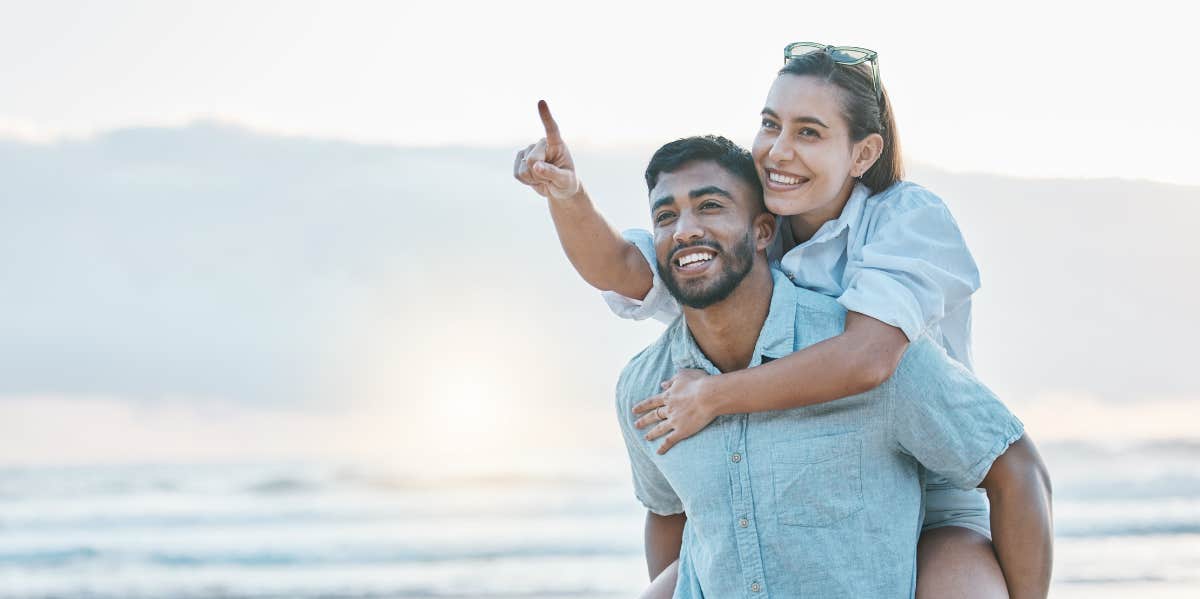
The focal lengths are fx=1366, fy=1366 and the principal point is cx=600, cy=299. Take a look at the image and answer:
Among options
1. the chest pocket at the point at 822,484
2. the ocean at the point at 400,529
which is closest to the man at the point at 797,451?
the chest pocket at the point at 822,484

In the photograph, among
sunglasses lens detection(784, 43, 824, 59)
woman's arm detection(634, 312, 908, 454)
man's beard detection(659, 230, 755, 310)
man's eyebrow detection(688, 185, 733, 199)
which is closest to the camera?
woman's arm detection(634, 312, 908, 454)

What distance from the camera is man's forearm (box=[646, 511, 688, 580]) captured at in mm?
3648

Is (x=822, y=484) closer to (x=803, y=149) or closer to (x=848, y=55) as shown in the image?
(x=803, y=149)

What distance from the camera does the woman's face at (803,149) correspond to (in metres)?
3.21

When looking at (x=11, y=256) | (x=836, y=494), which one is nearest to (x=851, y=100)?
(x=836, y=494)

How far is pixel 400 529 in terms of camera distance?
1412 cm

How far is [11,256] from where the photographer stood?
24.8 meters

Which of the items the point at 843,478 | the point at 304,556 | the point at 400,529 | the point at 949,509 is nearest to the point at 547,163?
the point at 843,478

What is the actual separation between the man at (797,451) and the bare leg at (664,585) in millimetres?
166

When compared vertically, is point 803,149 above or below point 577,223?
above

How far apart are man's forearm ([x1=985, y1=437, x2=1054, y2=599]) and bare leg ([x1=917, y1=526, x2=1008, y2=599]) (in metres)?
0.04

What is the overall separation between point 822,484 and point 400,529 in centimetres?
1162

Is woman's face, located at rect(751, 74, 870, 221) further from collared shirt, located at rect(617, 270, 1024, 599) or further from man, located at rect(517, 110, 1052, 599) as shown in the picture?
collared shirt, located at rect(617, 270, 1024, 599)

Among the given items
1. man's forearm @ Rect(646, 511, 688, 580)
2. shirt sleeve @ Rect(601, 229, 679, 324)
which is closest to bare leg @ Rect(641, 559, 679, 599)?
man's forearm @ Rect(646, 511, 688, 580)
